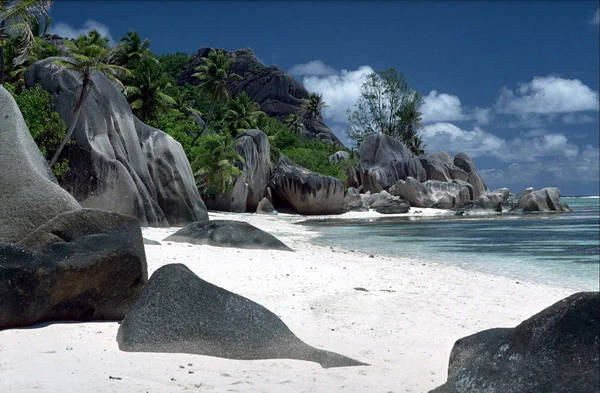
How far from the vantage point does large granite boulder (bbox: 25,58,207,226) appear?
18750 millimetres

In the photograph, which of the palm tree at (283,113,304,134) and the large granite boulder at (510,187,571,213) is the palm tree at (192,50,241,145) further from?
the palm tree at (283,113,304,134)

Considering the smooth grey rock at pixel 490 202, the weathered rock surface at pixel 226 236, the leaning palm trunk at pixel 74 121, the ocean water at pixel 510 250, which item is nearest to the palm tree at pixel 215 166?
the ocean water at pixel 510 250

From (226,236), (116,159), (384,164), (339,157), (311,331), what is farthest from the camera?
(339,157)

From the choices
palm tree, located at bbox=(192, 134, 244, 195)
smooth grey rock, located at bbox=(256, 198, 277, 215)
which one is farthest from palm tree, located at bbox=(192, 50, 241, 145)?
palm tree, located at bbox=(192, 134, 244, 195)

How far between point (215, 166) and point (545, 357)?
110ft

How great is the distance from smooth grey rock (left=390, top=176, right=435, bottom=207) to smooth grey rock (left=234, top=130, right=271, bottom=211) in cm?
1468

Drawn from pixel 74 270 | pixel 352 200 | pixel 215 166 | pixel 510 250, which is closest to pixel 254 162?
pixel 215 166

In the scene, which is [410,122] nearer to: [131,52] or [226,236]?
[131,52]

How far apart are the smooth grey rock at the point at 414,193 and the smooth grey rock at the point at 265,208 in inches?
632

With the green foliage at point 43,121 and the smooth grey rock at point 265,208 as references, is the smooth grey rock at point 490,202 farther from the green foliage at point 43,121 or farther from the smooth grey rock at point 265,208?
the green foliage at point 43,121

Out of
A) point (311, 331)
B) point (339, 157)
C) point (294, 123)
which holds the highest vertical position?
point (294, 123)

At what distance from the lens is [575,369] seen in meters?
3.03

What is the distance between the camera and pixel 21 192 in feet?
25.6

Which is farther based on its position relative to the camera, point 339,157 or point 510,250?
point 339,157
